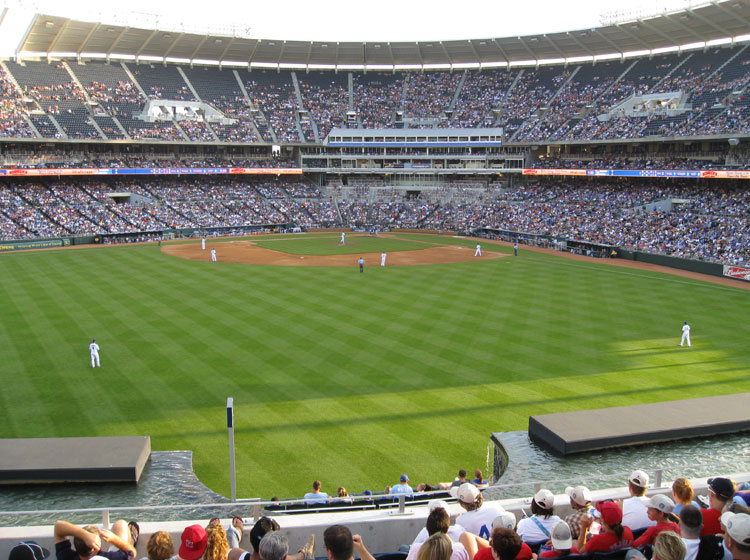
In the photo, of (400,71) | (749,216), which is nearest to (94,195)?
(400,71)

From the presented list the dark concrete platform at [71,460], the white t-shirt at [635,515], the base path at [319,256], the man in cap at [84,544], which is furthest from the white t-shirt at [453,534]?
the base path at [319,256]

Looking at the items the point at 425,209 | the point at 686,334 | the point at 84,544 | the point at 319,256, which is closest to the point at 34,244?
the point at 319,256

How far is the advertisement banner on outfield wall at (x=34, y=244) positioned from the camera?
178ft

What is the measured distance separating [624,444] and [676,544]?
911 cm

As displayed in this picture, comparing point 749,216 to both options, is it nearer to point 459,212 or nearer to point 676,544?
point 459,212

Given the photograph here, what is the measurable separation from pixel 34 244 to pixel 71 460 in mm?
51204

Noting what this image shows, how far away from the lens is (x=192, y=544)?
5766mm

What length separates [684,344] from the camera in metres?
24.0

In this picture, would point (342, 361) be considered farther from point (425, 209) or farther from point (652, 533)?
point (425, 209)

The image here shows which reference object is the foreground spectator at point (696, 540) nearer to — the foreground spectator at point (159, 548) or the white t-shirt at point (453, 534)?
the white t-shirt at point (453, 534)

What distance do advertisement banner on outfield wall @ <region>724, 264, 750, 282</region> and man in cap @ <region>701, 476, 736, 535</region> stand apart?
3867cm

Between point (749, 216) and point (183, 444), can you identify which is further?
point (749, 216)

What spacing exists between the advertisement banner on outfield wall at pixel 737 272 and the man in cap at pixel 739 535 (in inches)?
1592

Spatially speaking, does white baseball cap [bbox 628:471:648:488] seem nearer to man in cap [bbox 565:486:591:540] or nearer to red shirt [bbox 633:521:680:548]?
man in cap [bbox 565:486:591:540]
